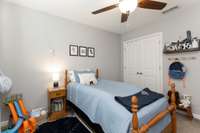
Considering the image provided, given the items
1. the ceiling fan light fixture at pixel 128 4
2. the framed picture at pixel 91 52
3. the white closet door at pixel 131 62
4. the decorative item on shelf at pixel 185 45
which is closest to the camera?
the ceiling fan light fixture at pixel 128 4

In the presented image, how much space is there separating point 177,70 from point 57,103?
3.08 meters

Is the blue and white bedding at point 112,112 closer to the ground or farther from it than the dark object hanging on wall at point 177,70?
closer to the ground

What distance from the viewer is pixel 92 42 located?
3.77 m

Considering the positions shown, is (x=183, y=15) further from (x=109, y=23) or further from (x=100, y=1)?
(x=100, y=1)

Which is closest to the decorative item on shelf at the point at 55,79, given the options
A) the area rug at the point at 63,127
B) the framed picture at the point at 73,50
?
the framed picture at the point at 73,50

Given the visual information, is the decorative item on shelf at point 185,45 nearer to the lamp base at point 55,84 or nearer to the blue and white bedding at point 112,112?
the blue and white bedding at point 112,112

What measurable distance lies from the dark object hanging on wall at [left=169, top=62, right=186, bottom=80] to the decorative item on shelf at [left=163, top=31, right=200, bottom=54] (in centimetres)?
35

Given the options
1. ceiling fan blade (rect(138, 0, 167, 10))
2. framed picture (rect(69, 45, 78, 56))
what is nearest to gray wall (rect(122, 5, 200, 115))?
ceiling fan blade (rect(138, 0, 167, 10))

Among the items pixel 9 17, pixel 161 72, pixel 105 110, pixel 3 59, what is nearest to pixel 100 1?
pixel 9 17

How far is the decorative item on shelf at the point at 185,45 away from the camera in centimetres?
261

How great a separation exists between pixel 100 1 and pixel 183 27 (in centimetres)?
217

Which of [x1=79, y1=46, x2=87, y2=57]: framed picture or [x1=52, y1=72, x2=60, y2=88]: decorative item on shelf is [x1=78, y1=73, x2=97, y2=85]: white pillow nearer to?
[x1=52, y1=72, x2=60, y2=88]: decorative item on shelf

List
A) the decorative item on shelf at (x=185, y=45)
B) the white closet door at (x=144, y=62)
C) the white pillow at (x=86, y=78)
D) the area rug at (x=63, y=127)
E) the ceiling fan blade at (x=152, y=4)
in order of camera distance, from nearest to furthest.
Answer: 1. the ceiling fan blade at (x=152, y=4)
2. the area rug at (x=63, y=127)
3. the decorative item on shelf at (x=185, y=45)
4. the white pillow at (x=86, y=78)
5. the white closet door at (x=144, y=62)

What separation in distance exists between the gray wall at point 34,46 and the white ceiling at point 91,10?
8.6 inches
